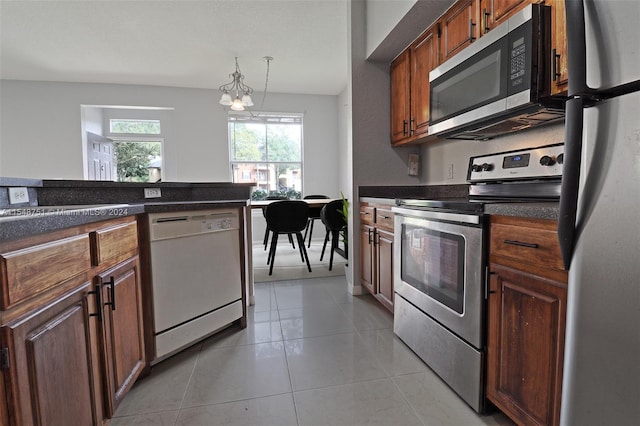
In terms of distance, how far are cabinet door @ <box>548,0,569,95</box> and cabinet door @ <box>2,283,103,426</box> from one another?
2.01 meters

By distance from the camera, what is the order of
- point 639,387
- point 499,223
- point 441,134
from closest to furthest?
1. point 639,387
2. point 499,223
3. point 441,134

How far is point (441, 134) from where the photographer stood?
210cm

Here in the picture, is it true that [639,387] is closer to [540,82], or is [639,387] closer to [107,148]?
[540,82]

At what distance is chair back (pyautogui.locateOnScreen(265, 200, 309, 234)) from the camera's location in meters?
3.52

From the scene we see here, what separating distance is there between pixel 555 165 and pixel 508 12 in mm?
860

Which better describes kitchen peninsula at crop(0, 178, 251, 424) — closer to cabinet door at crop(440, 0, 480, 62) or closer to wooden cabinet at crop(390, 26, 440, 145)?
wooden cabinet at crop(390, 26, 440, 145)

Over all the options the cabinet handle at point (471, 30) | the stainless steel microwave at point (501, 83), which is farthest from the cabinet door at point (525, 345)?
the cabinet handle at point (471, 30)

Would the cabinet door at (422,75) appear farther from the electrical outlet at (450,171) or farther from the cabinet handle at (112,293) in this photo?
the cabinet handle at (112,293)

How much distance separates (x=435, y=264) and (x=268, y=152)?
472 cm

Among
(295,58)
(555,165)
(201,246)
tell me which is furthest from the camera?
(295,58)

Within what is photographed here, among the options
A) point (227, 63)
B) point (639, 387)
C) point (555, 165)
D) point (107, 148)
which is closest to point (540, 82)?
point (555, 165)

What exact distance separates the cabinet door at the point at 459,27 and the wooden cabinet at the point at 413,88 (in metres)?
0.10

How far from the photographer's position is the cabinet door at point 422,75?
7.43 ft

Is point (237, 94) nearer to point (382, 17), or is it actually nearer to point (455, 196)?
point (382, 17)
